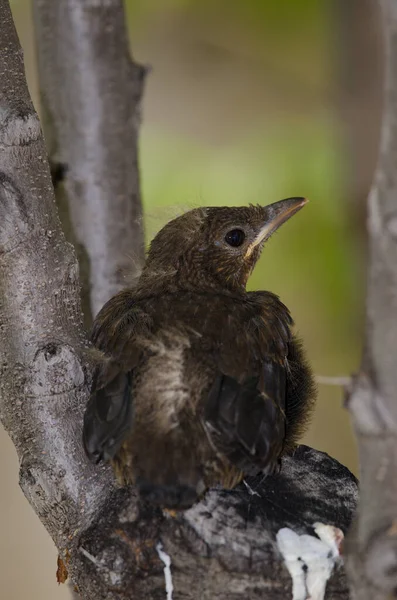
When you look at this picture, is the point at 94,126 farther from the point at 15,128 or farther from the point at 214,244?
the point at 15,128

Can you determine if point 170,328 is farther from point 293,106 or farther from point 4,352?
point 293,106

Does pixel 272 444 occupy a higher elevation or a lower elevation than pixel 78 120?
lower

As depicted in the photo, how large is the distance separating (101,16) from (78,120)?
256 millimetres

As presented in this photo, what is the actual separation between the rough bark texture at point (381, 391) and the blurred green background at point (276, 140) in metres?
2.13

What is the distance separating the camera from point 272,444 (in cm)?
136

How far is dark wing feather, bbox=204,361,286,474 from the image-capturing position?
1329mm

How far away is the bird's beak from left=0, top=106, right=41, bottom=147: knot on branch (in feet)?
2.06

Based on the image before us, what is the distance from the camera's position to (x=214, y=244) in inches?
71.6

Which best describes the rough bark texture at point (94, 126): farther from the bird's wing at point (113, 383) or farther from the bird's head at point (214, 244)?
the bird's wing at point (113, 383)

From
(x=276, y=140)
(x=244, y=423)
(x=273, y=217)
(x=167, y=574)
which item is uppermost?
(x=276, y=140)

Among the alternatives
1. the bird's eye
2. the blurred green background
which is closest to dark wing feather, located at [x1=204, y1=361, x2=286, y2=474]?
the bird's eye

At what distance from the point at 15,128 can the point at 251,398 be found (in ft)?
1.92

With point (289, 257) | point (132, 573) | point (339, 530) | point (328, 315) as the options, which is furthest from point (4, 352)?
point (328, 315)

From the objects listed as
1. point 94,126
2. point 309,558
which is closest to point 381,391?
point 309,558
